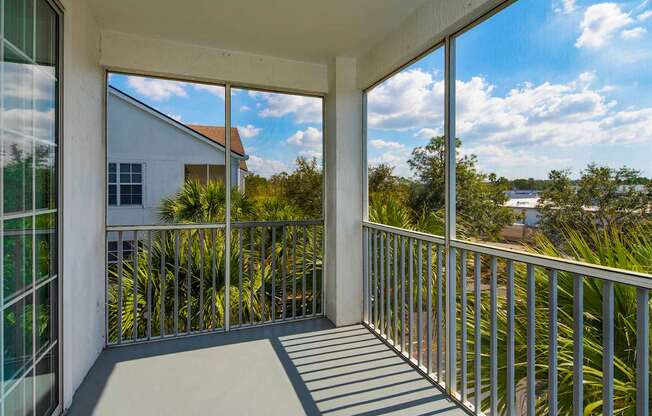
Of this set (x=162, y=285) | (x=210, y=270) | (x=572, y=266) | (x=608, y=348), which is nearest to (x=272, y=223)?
(x=210, y=270)

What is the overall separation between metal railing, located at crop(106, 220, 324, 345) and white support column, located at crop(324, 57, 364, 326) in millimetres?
299

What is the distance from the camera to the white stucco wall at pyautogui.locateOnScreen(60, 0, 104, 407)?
1.98 meters

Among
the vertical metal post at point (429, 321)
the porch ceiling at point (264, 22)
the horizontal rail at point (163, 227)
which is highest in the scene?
the porch ceiling at point (264, 22)

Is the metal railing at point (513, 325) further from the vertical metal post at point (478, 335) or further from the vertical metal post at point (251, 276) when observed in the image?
the vertical metal post at point (251, 276)

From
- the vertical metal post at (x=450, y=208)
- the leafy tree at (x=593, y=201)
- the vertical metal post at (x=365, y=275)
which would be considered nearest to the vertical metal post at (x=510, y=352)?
the leafy tree at (x=593, y=201)

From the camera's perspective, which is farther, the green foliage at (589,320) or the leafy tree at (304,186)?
the leafy tree at (304,186)

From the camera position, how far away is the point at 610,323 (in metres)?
1.36

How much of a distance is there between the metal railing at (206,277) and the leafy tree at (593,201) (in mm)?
2189

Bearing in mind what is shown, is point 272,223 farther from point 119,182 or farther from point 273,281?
point 119,182

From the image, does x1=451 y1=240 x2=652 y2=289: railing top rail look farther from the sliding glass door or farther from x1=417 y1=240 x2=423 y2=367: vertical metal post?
the sliding glass door

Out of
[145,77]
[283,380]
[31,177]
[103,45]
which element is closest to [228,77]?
[145,77]

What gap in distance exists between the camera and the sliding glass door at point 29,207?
1381 millimetres

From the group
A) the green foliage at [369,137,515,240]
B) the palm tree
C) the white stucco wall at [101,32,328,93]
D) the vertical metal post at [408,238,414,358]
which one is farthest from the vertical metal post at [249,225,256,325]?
the vertical metal post at [408,238,414,358]

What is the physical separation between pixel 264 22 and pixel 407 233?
1854mm
